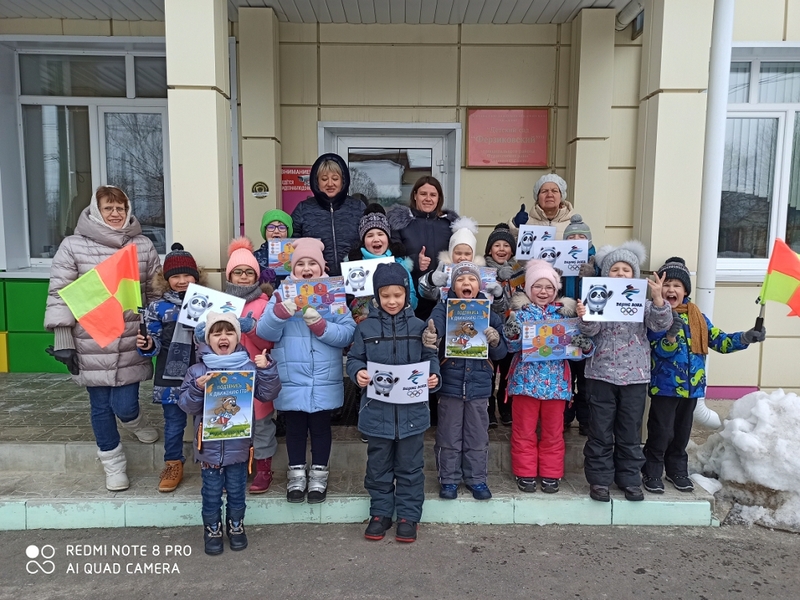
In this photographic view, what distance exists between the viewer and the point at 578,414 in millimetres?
4477

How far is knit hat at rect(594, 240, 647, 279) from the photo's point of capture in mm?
3717

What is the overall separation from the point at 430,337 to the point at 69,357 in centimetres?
237

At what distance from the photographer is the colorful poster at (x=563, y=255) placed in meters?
4.05

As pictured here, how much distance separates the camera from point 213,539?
336 centimetres

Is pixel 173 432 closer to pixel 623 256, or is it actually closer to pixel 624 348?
pixel 624 348

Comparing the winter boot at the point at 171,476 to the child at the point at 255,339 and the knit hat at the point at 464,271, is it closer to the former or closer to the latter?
the child at the point at 255,339

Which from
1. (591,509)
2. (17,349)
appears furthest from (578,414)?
(17,349)

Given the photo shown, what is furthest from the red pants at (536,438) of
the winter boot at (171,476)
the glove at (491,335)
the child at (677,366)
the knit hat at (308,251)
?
the winter boot at (171,476)

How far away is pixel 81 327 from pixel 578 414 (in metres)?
3.67

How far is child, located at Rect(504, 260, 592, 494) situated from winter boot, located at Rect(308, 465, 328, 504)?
1.31m

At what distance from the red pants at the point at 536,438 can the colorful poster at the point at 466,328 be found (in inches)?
22.6

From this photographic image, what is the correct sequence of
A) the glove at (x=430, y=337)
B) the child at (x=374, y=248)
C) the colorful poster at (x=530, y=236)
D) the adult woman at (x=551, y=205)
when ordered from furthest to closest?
Answer: the adult woman at (x=551, y=205) → the colorful poster at (x=530, y=236) → the child at (x=374, y=248) → the glove at (x=430, y=337)

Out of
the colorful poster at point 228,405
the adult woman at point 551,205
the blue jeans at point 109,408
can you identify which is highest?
the adult woman at point 551,205

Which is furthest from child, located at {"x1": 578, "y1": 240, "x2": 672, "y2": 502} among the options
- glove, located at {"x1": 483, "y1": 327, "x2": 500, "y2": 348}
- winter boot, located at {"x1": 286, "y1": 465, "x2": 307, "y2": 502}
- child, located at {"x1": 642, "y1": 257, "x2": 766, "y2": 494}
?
winter boot, located at {"x1": 286, "y1": 465, "x2": 307, "y2": 502}
